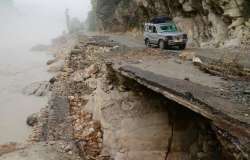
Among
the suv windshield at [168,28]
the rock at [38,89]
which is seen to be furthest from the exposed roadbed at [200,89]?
the rock at [38,89]

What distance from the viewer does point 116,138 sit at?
14.2 meters

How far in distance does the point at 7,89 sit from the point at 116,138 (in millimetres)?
21231

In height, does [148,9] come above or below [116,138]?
above

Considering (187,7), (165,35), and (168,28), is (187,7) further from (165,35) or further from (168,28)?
(165,35)

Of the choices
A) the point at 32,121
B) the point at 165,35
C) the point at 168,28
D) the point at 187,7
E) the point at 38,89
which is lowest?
the point at 38,89

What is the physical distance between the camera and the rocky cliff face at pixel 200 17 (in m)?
25.3

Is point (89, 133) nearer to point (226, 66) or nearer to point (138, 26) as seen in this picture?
point (226, 66)

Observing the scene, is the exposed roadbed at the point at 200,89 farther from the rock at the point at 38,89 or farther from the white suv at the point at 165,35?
the rock at the point at 38,89

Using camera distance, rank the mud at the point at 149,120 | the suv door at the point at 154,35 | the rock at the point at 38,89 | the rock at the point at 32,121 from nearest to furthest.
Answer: the mud at the point at 149,120 → the rock at the point at 32,121 → the suv door at the point at 154,35 → the rock at the point at 38,89

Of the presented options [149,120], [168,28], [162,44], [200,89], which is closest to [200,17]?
[168,28]

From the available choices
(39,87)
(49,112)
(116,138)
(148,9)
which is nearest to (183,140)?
(116,138)

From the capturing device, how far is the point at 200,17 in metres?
32.8

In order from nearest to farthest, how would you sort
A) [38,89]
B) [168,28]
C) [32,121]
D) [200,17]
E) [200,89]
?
1. [200,89]
2. [32,121]
3. [168,28]
4. [38,89]
5. [200,17]

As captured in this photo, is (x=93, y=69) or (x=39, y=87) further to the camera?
(x=39, y=87)
